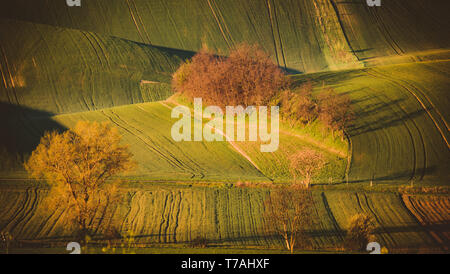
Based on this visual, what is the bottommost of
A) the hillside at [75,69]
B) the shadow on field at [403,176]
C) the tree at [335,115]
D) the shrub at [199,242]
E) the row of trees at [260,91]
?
the shrub at [199,242]

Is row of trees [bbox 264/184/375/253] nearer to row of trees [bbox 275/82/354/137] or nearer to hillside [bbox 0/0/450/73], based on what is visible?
row of trees [bbox 275/82/354/137]

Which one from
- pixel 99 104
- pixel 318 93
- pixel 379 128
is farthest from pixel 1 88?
pixel 379 128

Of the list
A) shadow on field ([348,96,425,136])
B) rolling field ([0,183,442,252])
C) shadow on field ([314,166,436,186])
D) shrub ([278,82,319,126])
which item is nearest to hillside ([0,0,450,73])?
shadow on field ([348,96,425,136])

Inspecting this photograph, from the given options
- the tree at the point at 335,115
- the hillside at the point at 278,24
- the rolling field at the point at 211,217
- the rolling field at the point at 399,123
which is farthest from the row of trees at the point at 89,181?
the hillside at the point at 278,24

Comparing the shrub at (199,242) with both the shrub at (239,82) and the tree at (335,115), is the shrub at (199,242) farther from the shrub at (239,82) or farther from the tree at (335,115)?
the shrub at (239,82)

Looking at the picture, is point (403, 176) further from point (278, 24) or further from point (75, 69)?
point (278, 24)

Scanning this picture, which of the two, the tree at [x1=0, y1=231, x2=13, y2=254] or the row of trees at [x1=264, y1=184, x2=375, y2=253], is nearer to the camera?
the tree at [x1=0, y1=231, x2=13, y2=254]
